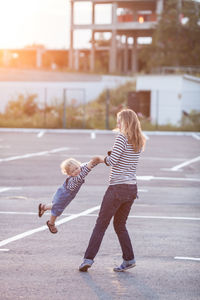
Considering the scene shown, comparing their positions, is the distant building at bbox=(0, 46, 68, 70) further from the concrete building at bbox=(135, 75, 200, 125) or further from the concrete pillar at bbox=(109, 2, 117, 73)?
the concrete building at bbox=(135, 75, 200, 125)

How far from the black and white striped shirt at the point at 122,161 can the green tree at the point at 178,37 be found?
159 ft

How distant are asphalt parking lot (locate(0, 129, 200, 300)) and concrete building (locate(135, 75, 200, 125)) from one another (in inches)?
808

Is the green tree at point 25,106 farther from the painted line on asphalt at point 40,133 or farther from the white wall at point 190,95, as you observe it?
the white wall at point 190,95

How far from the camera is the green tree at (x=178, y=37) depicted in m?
55.2

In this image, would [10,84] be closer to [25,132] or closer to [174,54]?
[174,54]

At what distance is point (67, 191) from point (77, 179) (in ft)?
0.75

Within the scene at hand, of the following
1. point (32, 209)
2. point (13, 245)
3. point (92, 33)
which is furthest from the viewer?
point (92, 33)

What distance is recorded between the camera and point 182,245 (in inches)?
356

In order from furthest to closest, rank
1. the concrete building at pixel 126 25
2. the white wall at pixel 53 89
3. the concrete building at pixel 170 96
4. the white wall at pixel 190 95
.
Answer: the concrete building at pixel 126 25 → the white wall at pixel 53 89 → the white wall at pixel 190 95 → the concrete building at pixel 170 96

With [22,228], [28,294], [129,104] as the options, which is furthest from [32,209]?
[129,104]

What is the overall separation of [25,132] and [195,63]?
25040 millimetres

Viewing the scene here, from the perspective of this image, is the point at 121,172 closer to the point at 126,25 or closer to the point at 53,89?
the point at 53,89

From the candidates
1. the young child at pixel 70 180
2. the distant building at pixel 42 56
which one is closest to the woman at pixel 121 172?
the young child at pixel 70 180

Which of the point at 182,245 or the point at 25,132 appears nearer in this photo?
the point at 182,245
